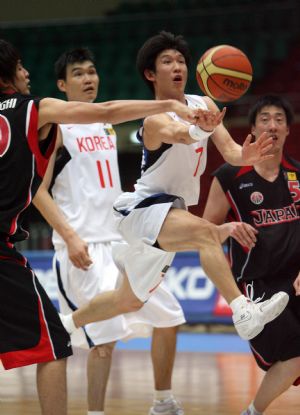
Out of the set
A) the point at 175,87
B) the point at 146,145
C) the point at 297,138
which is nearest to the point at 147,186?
the point at 146,145

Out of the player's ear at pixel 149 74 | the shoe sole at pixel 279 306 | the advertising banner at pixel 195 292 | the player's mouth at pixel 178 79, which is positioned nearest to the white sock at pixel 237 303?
the shoe sole at pixel 279 306

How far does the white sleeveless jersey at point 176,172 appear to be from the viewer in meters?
5.31

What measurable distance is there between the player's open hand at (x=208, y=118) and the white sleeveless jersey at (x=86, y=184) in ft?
6.23

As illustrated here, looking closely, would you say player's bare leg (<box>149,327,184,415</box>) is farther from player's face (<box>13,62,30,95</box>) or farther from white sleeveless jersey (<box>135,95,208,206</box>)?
player's face (<box>13,62,30,95</box>)

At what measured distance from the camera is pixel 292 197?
5.30 metres

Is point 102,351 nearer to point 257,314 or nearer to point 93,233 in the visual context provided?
point 93,233

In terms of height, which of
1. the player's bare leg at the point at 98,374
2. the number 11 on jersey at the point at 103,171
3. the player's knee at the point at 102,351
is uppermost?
the number 11 on jersey at the point at 103,171

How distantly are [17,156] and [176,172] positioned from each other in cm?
137

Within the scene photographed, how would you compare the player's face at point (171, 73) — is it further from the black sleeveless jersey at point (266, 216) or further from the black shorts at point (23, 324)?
the black shorts at point (23, 324)

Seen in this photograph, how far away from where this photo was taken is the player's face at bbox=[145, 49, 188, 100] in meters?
5.48

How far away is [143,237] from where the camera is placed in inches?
206

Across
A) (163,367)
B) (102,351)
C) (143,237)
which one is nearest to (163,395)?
(163,367)

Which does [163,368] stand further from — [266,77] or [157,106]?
[266,77]

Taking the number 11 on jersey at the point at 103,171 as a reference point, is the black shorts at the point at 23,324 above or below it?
A: below
